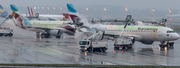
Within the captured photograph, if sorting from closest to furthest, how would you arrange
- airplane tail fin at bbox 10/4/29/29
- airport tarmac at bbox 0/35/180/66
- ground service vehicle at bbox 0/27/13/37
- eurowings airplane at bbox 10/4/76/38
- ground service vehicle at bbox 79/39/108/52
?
1. airport tarmac at bbox 0/35/180/66
2. ground service vehicle at bbox 79/39/108/52
3. eurowings airplane at bbox 10/4/76/38
4. ground service vehicle at bbox 0/27/13/37
5. airplane tail fin at bbox 10/4/29/29

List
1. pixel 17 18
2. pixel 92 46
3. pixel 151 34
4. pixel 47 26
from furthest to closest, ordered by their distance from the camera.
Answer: pixel 17 18 → pixel 47 26 → pixel 151 34 → pixel 92 46

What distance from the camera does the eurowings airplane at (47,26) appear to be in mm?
61287

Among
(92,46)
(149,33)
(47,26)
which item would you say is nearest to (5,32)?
(47,26)

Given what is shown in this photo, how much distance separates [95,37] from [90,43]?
2.67m

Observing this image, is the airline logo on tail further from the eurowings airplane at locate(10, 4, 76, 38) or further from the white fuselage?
the white fuselage

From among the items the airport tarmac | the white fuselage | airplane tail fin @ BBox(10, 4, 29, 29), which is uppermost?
airplane tail fin @ BBox(10, 4, 29, 29)

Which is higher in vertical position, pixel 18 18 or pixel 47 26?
pixel 18 18

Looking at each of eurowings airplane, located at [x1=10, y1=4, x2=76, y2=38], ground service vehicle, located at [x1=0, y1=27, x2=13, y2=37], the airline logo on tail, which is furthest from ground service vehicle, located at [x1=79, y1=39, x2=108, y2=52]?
the airline logo on tail

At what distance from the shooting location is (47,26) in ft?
219

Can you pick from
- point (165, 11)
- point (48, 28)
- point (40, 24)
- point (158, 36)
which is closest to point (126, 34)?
point (158, 36)

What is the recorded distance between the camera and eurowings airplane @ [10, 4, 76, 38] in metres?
61.3

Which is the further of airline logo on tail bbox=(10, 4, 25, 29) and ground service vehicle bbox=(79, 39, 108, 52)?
airline logo on tail bbox=(10, 4, 25, 29)

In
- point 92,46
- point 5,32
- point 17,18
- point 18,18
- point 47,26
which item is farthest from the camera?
point 17,18

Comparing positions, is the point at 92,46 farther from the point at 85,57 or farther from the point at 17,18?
the point at 17,18
